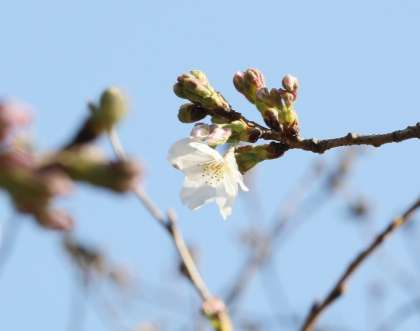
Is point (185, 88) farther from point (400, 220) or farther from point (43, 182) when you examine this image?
point (43, 182)

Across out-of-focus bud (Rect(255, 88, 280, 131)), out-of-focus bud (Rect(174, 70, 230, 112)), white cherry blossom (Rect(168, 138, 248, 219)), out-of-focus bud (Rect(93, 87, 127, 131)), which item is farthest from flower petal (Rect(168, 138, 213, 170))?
out-of-focus bud (Rect(93, 87, 127, 131))

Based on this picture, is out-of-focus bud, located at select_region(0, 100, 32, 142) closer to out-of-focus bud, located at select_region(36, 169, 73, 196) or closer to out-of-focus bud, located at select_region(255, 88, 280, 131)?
out-of-focus bud, located at select_region(36, 169, 73, 196)

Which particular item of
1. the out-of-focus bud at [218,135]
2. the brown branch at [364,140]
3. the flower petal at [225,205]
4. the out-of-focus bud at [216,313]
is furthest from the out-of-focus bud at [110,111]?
the flower petal at [225,205]

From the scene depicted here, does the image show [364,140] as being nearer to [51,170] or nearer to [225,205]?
[225,205]

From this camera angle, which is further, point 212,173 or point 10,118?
point 212,173

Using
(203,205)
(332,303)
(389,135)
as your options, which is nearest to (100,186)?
(389,135)

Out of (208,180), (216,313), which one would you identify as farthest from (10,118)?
(208,180)
